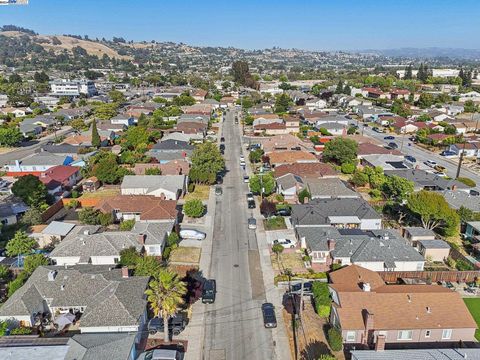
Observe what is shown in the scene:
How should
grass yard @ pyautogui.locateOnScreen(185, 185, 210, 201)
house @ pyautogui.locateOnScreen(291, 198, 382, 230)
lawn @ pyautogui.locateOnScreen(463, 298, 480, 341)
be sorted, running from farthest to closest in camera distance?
grass yard @ pyautogui.locateOnScreen(185, 185, 210, 201) < house @ pyautogui.locateOnScreen(291, 198, 382, 230) < lawn @ pyautogui.locateOnScreen(463, 298, 480, 341)

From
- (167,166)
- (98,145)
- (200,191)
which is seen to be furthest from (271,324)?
(98,145)

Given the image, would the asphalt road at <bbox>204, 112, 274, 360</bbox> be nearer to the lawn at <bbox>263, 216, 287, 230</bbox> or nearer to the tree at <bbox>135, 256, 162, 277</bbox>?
the lawn at <bbox>263, 216, 287, 230</bbox>

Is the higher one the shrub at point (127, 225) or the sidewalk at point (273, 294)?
the shrub at point (127, 225)

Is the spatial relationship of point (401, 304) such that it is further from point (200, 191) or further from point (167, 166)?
point (167, 166)

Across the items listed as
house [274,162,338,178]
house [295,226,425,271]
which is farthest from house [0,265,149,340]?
house [274,162,338,178]

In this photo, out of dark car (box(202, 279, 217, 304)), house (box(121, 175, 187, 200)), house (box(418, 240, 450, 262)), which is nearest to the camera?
dark car (box(202, 279, 217, 304))

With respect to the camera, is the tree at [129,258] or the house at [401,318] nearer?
the house at [401,318]

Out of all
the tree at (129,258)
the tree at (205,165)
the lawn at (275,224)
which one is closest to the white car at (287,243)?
the lawn at (275,224)

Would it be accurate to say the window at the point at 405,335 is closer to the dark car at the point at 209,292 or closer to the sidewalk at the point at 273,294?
the sidewalk at the point at 273,294
